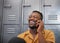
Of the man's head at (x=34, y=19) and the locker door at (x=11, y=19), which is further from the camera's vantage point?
the locker door at (x=11, y=19)

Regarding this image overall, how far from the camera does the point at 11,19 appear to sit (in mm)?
3475

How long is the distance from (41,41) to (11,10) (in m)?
1.52

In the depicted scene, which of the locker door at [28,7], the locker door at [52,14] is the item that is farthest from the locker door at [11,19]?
the locker door at [52,14]

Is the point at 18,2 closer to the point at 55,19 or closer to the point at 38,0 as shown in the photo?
the point at 38,0

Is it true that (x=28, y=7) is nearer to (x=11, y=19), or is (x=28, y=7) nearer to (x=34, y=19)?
(x=11, y=19)

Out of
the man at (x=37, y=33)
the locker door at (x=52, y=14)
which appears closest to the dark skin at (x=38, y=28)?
the man at (x=37, y=33)

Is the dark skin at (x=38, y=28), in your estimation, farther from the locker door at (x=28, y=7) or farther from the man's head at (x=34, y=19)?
the locker door at (x=28, y=7)

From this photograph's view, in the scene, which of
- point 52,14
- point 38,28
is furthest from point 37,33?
point 52,14

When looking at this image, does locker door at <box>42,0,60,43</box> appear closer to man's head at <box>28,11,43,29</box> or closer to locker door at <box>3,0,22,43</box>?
locker door at <box>3,0,22,43</box>

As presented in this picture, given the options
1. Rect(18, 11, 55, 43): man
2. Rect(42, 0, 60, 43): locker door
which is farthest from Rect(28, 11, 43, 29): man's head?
Rect(42, 0, 60, 43): locker door

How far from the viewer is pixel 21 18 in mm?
3455

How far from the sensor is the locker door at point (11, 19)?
346 centimetres

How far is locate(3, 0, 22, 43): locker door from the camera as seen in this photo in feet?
11.4

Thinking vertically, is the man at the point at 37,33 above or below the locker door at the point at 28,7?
below
